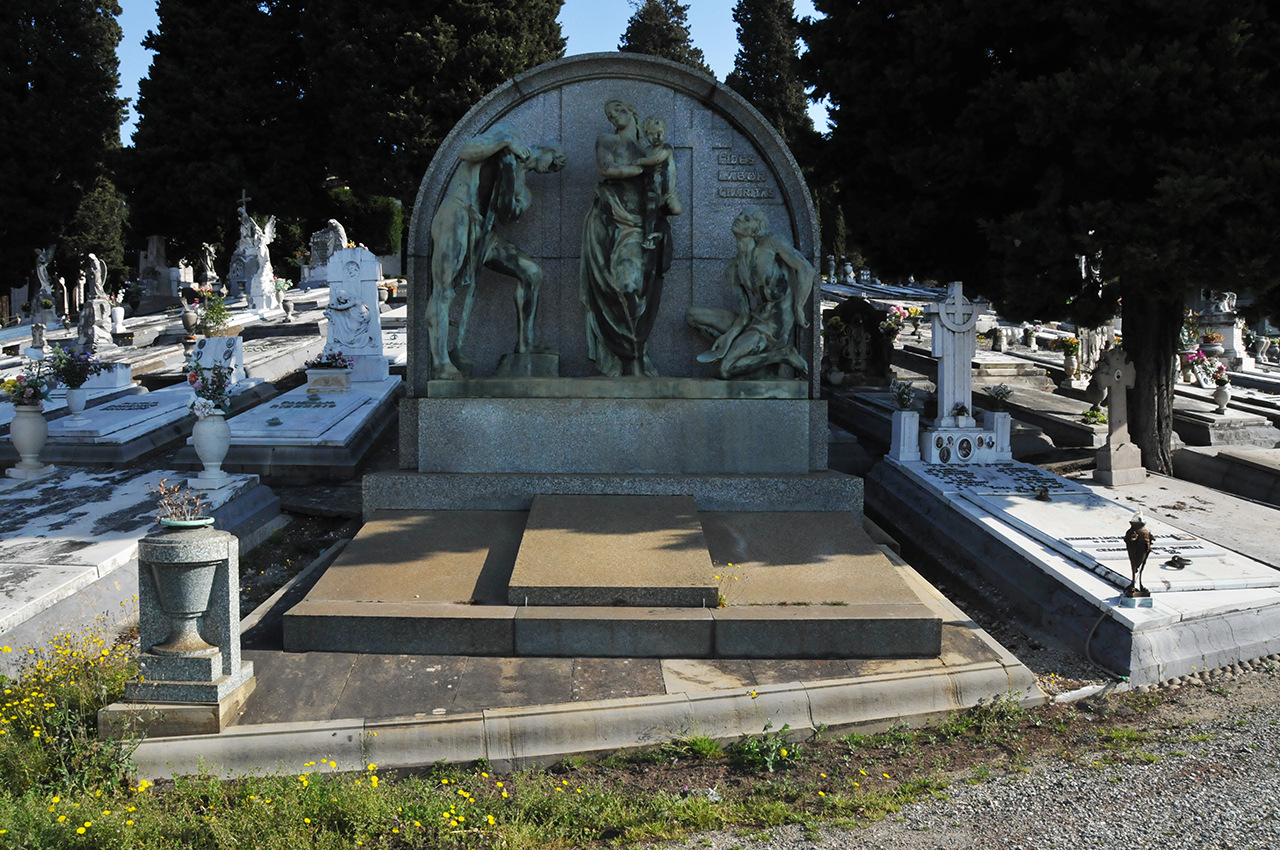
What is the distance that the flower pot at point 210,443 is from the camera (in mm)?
9133

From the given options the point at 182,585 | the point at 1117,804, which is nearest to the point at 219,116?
the point at 182,585

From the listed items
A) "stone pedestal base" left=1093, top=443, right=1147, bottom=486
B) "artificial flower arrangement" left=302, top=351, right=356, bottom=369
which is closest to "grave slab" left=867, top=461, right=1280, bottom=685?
"stone pedestal base" left=1093, top=443, right=1147, bottom=486

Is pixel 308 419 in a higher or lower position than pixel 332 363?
lower

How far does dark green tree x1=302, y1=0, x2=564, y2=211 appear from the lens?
96.4ft

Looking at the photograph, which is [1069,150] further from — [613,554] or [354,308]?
[354,308]

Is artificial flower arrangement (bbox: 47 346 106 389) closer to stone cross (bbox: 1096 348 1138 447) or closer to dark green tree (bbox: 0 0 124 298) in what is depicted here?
stone cross (bbox: 1096 348 1138 447)

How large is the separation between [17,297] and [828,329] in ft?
125

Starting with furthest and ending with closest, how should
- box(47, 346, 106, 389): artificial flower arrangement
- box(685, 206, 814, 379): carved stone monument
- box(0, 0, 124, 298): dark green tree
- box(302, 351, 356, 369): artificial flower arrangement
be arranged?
1. box(0, 0, 124, 298): dark green tree
2. box(302, 351, 356, 369): artificial flower arrangement
3. box(47, 346, 106, 389): artificial flower arrangement
4. box(685, 206, 814, 379): carved stone monument

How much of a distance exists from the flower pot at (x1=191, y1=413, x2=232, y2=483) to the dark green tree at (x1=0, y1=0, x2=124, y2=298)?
29907mm

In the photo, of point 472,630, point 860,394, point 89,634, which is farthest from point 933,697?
point 860,394

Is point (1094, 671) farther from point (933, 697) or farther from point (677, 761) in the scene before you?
point (677, 761)

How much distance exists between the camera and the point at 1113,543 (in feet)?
23.7

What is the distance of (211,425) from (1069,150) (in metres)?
9.33

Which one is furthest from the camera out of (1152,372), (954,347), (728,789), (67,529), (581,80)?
(1152,372)
